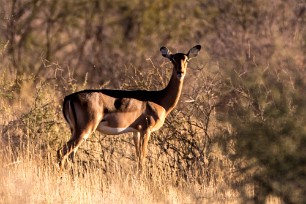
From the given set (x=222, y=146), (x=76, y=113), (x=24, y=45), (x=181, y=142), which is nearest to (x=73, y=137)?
(x=76, y=113)

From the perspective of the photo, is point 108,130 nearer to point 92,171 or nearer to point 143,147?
point 143,147

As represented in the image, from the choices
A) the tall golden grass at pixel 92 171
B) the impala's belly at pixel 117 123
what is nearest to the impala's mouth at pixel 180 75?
the tall golden grass at pixel 92 171

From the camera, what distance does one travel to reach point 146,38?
88.3 feet

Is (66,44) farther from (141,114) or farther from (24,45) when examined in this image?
(141,114)

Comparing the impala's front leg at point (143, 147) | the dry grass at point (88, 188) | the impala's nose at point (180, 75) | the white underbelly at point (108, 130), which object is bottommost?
the dry grass at point (88, 188)

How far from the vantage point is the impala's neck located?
14.0 meters

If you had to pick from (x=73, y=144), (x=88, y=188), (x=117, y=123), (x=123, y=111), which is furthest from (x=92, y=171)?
(x=88, y=188)

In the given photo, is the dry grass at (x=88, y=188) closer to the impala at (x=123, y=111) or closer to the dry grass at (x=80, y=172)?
the dry grass at (x=80, y=172)

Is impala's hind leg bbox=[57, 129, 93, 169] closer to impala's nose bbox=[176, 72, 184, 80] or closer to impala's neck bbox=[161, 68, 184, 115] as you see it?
impala's neck bbox=[161, 68, 184, 115]

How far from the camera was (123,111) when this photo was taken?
45.4 feet

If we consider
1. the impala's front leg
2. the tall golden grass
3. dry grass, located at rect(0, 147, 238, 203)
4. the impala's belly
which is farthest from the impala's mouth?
dry grass, located at rect(0, 147, 238, 203)

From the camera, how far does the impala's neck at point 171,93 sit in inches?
551

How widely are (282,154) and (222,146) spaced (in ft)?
2.13

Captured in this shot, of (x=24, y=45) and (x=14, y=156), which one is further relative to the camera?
(x=24, y=45)
